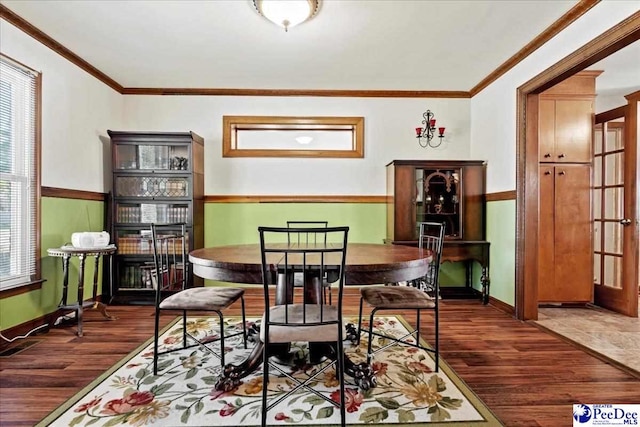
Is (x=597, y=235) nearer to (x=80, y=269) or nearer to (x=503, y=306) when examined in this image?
(x=503, y=306)

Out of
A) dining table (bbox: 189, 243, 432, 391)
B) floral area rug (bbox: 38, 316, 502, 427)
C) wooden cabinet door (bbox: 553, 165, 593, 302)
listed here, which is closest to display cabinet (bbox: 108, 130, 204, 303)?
floral area rug (bbox: 38, 316, 502, 427)

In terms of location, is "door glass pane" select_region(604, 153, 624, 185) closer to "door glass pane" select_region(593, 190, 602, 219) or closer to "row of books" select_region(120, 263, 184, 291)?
"door glass pane" select_region(593, 190, 602, 219)

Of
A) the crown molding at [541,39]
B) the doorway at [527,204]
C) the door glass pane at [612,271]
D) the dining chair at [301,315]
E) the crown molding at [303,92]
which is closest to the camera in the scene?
the dining chair at [301,315]

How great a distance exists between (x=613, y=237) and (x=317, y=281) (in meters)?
3.35

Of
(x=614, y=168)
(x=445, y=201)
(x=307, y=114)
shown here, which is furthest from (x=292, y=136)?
(x=614, y=168)

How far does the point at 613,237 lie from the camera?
12.0ft

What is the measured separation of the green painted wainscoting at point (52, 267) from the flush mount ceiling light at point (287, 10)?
2340 mm

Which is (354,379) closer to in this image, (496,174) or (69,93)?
(496,174)

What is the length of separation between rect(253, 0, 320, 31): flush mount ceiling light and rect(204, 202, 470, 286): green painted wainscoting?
2.17 meters

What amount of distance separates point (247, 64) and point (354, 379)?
9.77 feet

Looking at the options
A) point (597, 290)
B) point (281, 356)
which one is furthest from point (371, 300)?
point (597, 290)

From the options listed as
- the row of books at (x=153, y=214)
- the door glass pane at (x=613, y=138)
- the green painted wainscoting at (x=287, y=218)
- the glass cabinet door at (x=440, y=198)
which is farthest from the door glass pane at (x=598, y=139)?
the row of books at (x=153, y=214)

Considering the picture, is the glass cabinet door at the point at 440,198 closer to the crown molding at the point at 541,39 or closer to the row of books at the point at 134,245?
the crown molding at the point at 541,39

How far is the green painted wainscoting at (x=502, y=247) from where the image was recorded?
3.46 metres
